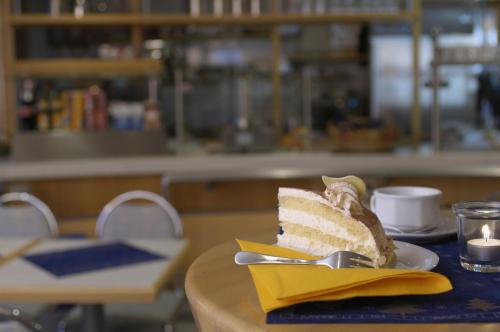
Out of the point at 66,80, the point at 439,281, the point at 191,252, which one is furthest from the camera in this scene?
the point at 66,80

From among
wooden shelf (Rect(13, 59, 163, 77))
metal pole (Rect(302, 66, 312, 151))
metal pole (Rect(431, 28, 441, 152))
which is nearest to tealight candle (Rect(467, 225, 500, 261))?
metal pole (Rect(431, 28, 441, 152))

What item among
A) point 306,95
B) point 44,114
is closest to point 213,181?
point 44,114

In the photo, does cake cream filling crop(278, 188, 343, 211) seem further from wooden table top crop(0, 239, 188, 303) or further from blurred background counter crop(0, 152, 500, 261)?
blurred background counter crop(0, 152, 500, 261)

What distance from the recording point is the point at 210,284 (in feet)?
2.97

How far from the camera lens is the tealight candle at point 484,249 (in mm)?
947

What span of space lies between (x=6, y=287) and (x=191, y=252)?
1.74 m

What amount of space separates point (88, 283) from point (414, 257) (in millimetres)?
1295

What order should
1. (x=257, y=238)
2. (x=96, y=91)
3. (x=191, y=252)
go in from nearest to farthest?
(x=257, y=238), (x=191, y=252), (x=96, y=91)

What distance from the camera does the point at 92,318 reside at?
2373mm

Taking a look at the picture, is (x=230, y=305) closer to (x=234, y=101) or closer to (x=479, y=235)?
(x=479, y=235)

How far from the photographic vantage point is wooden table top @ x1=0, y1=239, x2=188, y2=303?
2.02 meters

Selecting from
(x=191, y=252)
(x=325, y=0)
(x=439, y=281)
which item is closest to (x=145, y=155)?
(x=191, y=252)

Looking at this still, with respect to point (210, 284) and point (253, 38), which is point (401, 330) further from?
point (253, 38)

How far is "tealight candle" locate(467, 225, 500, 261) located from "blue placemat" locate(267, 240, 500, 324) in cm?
6
